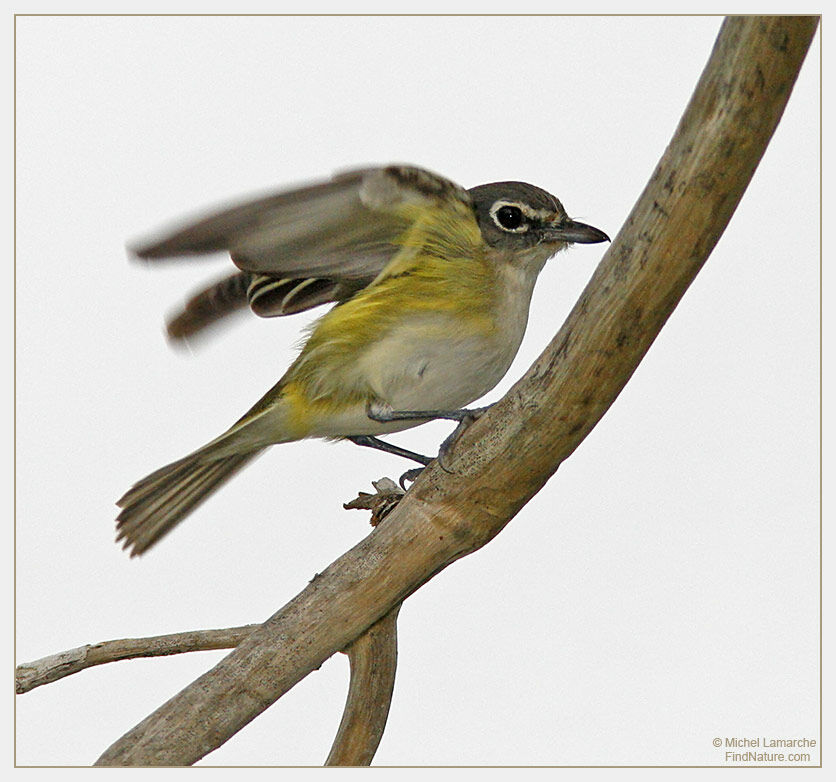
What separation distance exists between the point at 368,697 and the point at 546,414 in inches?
39.5

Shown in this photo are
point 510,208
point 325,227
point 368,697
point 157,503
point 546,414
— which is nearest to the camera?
point 546,414

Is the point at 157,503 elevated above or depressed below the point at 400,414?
below

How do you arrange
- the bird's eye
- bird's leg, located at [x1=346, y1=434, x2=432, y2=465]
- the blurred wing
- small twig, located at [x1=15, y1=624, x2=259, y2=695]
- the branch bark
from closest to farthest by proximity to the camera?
the branch bark < the blurred wing < small twig, located at [x1=15, y1=624, x2=259, y2=695] < the bird's eye < bird's leg, located at [x1=346, y1=434, x2=432, y2=465]

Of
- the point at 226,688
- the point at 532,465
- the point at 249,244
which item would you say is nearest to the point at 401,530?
the point at 532,465

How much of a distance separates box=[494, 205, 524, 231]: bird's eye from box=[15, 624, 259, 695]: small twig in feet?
4.24

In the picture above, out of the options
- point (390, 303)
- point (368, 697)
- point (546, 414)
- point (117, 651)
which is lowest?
point (368, 697)

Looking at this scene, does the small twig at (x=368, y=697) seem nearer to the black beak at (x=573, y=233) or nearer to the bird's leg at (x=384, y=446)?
the bird's leg at (x=384, y=446)

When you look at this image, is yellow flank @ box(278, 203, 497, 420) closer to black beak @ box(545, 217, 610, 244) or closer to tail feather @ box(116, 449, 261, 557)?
black beak @ box(545, 217, 610, 244)

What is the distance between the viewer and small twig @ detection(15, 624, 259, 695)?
281 centimetres

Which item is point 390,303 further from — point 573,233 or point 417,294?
point 573,233

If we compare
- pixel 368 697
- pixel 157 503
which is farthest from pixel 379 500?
pixel 157 503

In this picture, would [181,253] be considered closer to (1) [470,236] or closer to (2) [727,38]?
(1) [470,236]

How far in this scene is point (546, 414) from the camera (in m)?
2.31

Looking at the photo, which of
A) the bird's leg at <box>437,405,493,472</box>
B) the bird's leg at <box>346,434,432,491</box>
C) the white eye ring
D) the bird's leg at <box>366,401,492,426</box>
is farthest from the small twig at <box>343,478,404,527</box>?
the white eye ring
